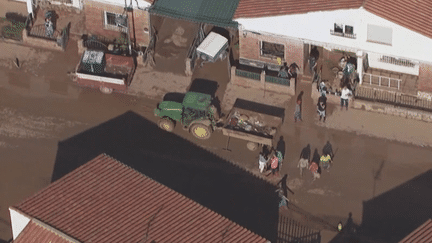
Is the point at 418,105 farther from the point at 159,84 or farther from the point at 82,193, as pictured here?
the point at 82,193

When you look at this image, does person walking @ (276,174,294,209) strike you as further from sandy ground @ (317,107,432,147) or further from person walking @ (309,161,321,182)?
sandy ground @ (317,107,432,147)

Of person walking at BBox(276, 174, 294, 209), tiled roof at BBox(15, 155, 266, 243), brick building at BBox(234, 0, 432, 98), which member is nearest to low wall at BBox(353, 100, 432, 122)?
brick building at BBox(234, 0, 432, 98)

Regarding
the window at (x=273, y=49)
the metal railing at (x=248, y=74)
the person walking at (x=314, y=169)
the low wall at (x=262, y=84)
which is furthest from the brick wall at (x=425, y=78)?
the metal railing at (x=248, y=74)

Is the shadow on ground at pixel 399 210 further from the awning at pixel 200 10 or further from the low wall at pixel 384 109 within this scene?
the awning at pixel 200 10

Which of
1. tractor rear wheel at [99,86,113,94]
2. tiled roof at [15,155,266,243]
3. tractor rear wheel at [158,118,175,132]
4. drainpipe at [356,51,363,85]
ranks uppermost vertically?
drainpipe at [356,51,363,85]

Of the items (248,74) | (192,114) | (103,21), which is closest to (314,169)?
(192,114)
